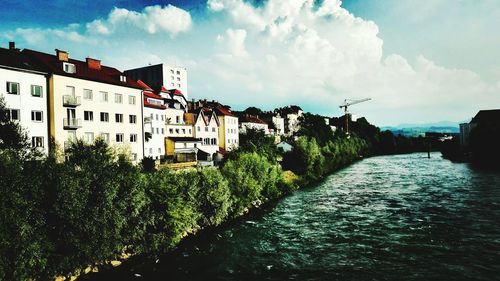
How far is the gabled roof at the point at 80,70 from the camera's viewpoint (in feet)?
130

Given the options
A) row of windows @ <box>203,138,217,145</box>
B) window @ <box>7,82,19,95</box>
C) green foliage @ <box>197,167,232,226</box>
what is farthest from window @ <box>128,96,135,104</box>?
row of windows @ <box>203,138,217,145</box>

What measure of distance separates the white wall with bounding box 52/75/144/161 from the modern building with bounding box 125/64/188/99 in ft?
218

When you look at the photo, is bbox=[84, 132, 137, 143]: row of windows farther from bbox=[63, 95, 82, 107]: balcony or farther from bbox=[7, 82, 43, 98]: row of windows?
bbox=[7, 82, 43, 98]: row of windows

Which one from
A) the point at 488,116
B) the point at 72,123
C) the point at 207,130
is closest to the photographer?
the point at 72,123

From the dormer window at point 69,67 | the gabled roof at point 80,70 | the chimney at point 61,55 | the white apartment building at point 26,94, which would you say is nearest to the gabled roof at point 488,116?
the gabled roof at point 80,70

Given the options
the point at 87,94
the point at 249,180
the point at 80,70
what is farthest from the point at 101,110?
the point at 249,180

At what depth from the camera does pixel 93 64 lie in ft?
156

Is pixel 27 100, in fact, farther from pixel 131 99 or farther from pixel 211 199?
pixel 211 199

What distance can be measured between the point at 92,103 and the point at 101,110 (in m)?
1.56

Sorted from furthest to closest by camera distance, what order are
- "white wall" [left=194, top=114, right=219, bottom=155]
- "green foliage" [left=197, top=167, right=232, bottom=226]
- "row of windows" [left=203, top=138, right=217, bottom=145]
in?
"row of windows" [left=203, top=138, right=217, bottom=145] < "white wall" [left=194, top=114, right=219, bottom=155] < "green foliage" [left=197, top=167, right=232, bottom=226]

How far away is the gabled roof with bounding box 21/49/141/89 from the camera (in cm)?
3950

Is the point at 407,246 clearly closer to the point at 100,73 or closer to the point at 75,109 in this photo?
the point at 75,109

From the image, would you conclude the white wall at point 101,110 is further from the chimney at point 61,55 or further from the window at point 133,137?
the chimney at point 61,55

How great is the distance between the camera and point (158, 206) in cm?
2566
